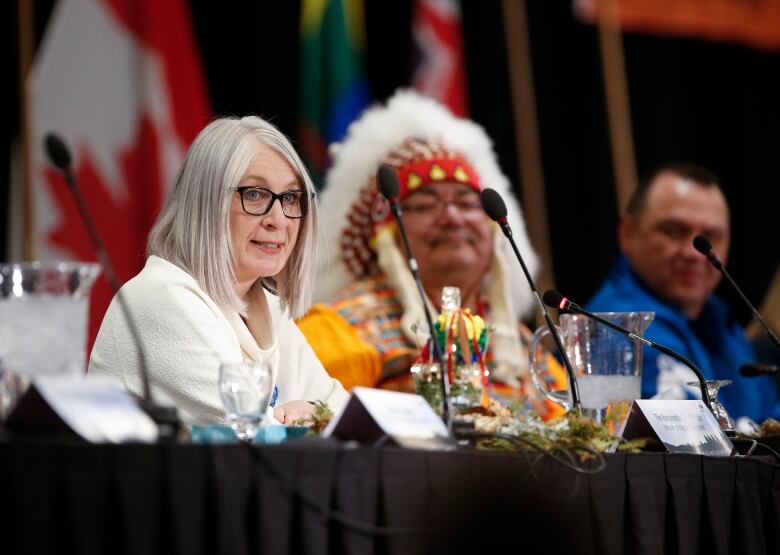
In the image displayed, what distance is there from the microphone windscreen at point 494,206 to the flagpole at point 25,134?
2.35 m

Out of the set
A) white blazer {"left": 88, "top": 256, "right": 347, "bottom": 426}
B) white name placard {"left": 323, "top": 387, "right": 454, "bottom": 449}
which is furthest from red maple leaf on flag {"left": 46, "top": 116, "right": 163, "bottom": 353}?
white name placard {"left": 323, "top": 387, "right": 454, "bottom": 449}

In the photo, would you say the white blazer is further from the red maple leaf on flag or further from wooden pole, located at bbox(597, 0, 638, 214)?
wooden pole, located at bbox(597, 0, 638, 214)

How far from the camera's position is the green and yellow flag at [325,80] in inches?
184

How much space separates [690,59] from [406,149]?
233cm

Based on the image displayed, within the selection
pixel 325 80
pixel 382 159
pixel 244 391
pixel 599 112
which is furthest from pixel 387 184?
pixel 599 112

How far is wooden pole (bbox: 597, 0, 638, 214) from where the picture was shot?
5.49m

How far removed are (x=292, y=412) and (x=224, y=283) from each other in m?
0.39

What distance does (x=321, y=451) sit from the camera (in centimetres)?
140

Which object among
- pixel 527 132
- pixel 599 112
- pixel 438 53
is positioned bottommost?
pixel 527 132

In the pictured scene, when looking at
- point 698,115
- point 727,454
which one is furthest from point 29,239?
point 698,115

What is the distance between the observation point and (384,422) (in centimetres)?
151

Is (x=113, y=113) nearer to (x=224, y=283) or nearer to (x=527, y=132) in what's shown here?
(x=527, y=132)

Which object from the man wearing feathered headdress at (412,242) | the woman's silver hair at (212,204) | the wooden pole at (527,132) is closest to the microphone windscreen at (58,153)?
the woman's silver hair at (212,204)

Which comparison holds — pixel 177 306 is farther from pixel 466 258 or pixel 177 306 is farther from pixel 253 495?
pixel 466 258
